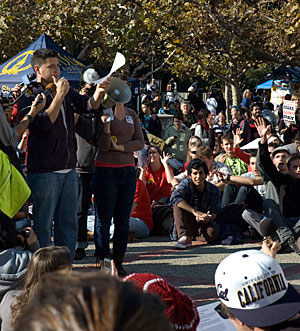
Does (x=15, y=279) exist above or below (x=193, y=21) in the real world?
below

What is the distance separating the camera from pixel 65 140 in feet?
18.2

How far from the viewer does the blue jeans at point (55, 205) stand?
5387mm

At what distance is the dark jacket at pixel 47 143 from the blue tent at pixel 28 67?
335 inches

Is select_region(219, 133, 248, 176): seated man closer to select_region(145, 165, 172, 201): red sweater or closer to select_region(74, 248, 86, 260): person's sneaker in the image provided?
select_region(145, 165, 172, 201): red sweater

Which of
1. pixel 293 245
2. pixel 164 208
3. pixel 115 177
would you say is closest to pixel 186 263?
pixel 293 245

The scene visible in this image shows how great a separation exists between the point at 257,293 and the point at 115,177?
3.60m

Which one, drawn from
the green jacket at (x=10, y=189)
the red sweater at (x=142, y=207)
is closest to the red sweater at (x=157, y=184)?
the red sweater at (x=142, y=207)

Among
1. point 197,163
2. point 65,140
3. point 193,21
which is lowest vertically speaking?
point 197,163

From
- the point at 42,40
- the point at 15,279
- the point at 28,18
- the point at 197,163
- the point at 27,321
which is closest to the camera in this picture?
the point at 27,321

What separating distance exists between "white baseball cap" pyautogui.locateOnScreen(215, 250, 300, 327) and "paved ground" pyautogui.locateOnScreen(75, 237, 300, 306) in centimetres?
301

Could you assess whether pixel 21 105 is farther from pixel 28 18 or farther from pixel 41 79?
pixel 28 18

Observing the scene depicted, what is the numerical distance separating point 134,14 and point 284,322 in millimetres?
15123

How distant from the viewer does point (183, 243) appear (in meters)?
8.23

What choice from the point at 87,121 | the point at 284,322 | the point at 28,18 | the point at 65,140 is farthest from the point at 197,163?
the point at 28,18
